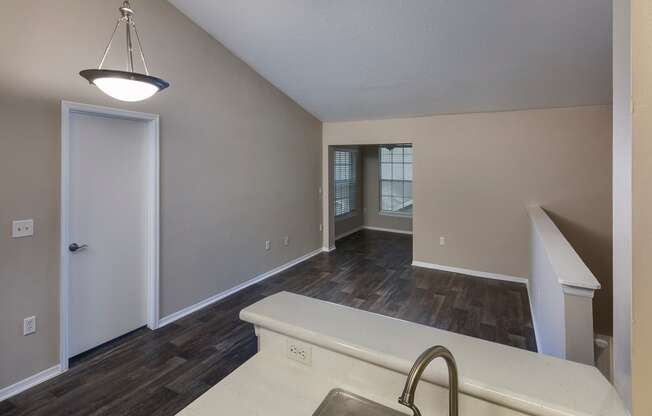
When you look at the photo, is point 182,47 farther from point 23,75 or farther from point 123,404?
point 123,404

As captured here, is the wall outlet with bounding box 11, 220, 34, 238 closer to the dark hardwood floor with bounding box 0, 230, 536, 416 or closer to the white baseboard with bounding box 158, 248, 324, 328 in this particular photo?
the dark hardwood floor with bounding box 0, 230, 536, 416

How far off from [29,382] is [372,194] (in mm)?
7291

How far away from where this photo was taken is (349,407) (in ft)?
3.33

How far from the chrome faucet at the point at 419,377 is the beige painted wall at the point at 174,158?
292 centimetres

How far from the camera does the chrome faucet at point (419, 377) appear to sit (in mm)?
646

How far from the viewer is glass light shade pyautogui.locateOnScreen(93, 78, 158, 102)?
171cm

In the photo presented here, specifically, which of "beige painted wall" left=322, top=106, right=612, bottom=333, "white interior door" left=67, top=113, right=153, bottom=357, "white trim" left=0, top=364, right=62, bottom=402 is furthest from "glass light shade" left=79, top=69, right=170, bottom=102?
"beige painted wall" left=322, top=106, right=612, bottom=333

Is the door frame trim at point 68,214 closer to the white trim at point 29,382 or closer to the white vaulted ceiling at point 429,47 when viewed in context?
the white trim at point 29,382

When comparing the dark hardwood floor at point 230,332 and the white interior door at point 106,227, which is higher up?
the white interior door at point 106,227

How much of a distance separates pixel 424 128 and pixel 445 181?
89 cm

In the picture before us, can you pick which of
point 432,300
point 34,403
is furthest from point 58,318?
point 432,300

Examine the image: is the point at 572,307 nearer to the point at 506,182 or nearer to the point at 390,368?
the point at 390,368

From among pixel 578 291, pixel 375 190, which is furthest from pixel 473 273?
pixel 375 190

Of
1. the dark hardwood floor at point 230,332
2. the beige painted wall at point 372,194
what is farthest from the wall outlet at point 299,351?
the beige painted wall at point 372,194
